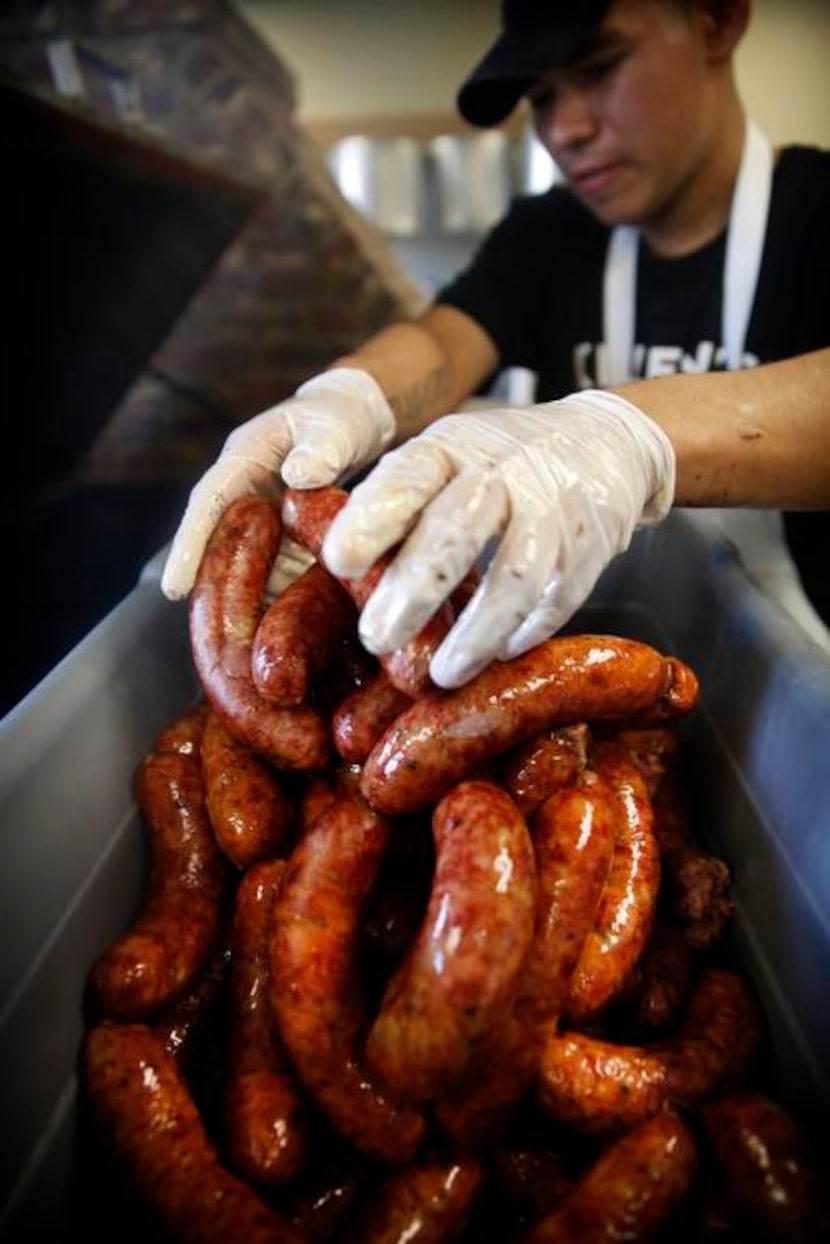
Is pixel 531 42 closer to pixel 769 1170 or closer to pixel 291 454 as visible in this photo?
pixel 291 454

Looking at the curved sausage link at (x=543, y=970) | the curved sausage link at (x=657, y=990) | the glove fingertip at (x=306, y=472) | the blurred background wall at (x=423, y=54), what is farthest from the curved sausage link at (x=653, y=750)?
the blurred background wall at (x=423, y=54)

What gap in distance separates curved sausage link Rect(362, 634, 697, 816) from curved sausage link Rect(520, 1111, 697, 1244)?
0.47 m

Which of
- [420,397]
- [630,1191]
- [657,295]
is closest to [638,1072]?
[630,1191]

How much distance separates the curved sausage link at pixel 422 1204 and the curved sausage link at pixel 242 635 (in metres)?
0.54

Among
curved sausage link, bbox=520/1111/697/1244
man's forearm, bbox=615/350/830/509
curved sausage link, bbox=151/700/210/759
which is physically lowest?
curved sausage link, bbox=520/1111/697/1244

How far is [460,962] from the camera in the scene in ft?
2.64

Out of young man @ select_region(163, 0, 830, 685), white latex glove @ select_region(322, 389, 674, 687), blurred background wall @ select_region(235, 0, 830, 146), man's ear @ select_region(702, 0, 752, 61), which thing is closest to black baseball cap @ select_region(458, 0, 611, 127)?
young man @ select_region(163, 0, 830, 685)

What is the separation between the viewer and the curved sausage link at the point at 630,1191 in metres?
0.82

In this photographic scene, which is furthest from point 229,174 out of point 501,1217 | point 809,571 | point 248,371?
point 501,1217

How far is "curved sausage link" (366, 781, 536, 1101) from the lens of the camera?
2.64ft

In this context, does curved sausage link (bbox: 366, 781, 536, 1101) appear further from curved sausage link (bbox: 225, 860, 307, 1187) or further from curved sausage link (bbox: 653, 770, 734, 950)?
curved sausage link (bbox: 653, 770, 734, 950)

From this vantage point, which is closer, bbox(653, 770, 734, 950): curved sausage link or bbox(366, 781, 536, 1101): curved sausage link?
bbox(366, 781, 536, 1101): curved sausage link

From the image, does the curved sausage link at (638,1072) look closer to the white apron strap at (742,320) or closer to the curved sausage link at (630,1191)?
the curved sausage link at (630,1191)

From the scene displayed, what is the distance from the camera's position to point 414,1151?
940mm
